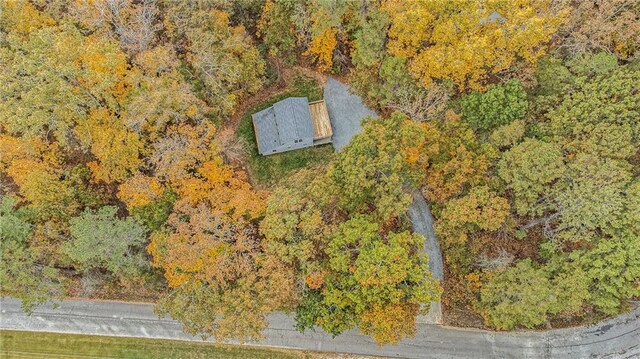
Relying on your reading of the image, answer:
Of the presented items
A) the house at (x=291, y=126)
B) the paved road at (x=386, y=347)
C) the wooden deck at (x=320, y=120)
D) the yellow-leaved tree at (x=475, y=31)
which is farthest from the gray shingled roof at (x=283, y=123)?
the paved road at (x=386, y=347)

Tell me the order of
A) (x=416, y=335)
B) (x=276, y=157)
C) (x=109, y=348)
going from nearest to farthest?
(x=416, y=335) < (x=109, y=348) < (x=276, y=157)

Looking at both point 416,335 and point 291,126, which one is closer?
point 416,335

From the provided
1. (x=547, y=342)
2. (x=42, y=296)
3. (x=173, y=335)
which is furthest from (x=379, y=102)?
(x=42, y=296)

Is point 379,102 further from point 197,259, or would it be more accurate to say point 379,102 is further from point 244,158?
point 197,259

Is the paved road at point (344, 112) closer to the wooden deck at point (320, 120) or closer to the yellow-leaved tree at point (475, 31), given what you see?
the wooden deck at point (320, 120)

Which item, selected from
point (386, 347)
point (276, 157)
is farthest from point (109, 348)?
point (386, 347)

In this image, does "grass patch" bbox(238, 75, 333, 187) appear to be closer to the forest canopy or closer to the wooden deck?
the wooden deck

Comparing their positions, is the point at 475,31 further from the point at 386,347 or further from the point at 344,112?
the point at 386,347
